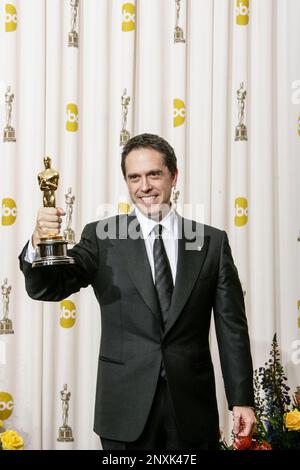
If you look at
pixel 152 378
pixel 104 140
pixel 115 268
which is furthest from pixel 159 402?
pixel 104 140


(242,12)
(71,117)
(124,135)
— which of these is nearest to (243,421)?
(124,135)

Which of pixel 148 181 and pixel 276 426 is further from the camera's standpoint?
pixel 276 426

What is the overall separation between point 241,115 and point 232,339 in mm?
1153

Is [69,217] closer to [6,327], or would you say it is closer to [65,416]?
[6,327]

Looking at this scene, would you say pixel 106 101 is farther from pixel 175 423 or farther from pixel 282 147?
pixel 175 423

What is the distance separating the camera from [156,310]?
1550 millimetres

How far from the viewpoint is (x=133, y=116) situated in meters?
2.47

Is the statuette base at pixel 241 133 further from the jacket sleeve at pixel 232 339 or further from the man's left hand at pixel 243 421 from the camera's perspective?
the man's left hand at pixel 243 421

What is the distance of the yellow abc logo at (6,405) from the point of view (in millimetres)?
2396

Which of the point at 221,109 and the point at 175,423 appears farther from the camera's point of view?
the point at 221,109

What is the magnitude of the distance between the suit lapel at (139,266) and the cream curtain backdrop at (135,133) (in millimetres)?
799

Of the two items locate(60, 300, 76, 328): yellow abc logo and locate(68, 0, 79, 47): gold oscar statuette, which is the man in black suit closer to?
locate(60, 300, 76, 328): yellow abc logo

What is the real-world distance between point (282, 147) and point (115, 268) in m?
1.18

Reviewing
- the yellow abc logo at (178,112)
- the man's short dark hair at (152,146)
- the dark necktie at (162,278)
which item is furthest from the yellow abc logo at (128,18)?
the dark necktie at (162,278)
